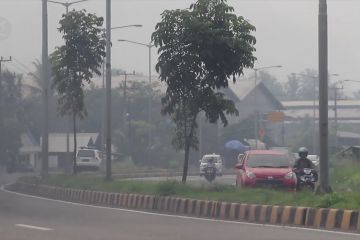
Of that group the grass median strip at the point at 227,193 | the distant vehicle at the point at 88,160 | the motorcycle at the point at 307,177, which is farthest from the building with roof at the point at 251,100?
the motorcycle at the point at 307,177

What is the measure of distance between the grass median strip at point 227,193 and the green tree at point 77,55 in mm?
5190

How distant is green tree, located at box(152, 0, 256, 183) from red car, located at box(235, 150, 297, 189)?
65.3 inches

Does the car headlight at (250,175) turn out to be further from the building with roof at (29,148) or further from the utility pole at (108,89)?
the building with roof at (29,148)

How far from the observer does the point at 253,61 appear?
87.1ft

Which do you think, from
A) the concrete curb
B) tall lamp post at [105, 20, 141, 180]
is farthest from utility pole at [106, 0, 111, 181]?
the concrete curb

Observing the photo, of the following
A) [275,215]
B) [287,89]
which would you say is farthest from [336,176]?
[287,89]

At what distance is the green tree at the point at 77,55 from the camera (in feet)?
119

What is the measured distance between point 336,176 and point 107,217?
15103mm

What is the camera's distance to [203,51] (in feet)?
84.3

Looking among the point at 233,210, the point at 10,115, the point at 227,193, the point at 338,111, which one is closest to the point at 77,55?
the point at 227,193

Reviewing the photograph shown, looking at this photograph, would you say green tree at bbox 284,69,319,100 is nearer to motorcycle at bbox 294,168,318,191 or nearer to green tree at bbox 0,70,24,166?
green tree at bbox 0,70,24,166

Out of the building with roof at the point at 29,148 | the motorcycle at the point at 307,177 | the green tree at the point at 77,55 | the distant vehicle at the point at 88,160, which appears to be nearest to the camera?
the motorcycle at the point at 307,177

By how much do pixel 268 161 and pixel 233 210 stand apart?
735 centimetres

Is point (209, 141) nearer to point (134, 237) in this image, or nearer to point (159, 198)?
point (159, 198)
